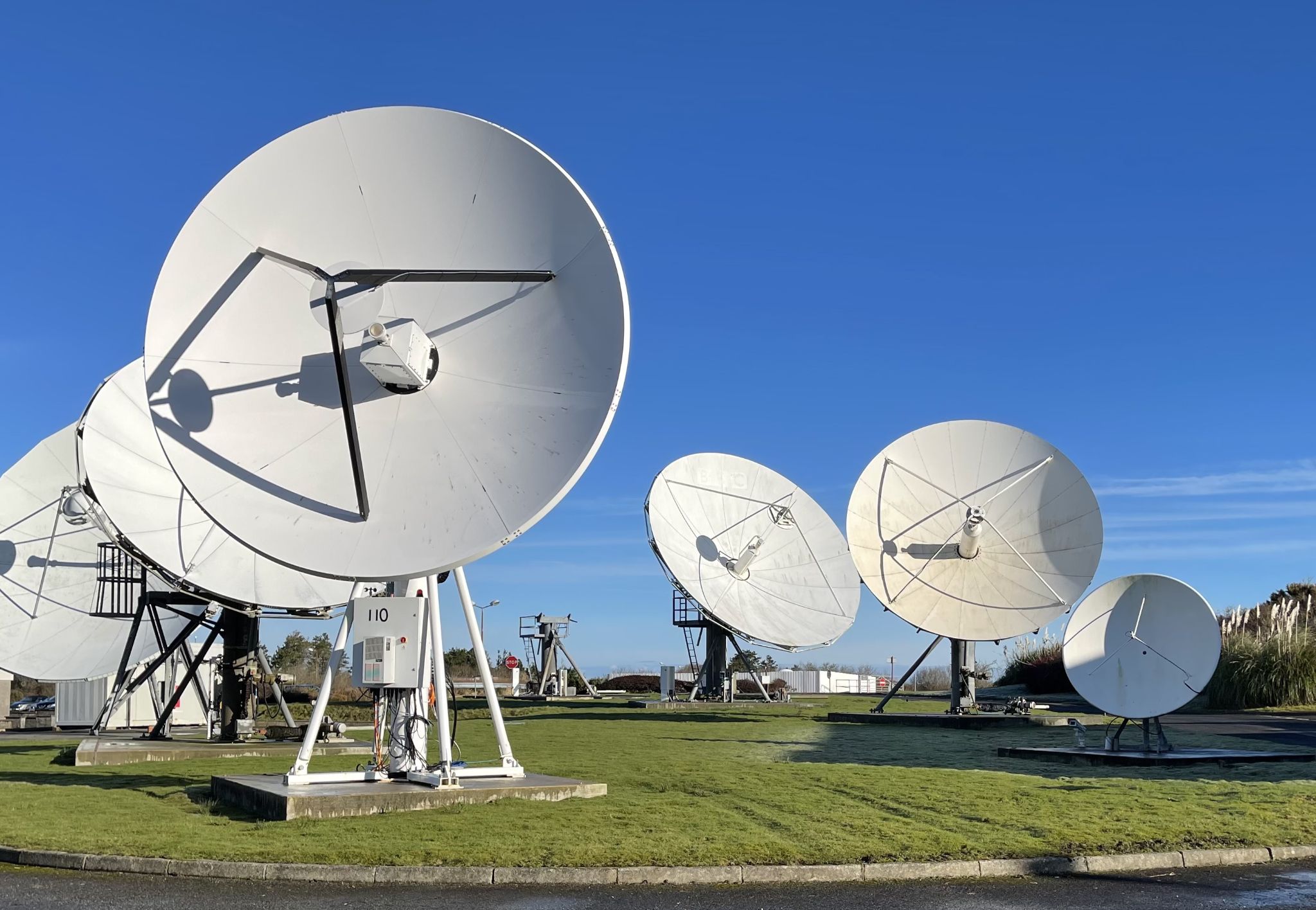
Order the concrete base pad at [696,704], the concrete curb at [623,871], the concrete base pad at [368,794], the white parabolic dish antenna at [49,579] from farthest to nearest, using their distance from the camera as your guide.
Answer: the concrete base pad at [696,704] < the white parabolic dish antenna at [49,579] < the concrete base pad at [368,794] < the concrete curb at [623,871]

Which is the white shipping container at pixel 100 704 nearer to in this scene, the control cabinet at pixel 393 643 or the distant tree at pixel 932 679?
the control cabinet at pixel 393 643

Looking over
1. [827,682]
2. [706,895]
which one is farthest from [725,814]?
[827,682]

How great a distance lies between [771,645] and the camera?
39.2 meters

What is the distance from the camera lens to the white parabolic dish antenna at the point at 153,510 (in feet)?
72.9

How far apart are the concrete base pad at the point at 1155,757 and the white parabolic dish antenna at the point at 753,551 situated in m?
17.7

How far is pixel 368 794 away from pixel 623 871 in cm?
478

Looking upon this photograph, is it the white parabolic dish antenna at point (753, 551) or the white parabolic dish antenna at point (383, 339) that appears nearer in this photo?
the white parabolic dish antenna at point (383, 339)

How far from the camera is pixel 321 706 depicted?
50.8 ft

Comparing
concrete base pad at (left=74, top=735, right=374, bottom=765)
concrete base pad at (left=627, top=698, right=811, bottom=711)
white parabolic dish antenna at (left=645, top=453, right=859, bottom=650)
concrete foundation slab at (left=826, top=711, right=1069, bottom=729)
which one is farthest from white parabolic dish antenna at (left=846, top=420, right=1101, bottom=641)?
concrete base pad at (left=74, top=735, right=374, bottom=765)

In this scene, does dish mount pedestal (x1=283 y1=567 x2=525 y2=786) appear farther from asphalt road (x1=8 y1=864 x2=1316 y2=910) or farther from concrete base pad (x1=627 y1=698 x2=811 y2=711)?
concrete base pad (x1=627 y1=698 x2=811 y2=711)

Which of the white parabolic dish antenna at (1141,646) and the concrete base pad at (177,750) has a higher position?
the white parabolic dish antenna at (1141,646)

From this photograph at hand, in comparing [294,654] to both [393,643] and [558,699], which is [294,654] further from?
[393,643]

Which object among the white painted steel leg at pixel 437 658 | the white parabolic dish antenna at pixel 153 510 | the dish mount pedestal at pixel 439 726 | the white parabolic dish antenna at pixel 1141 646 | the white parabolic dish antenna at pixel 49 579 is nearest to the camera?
the dish mount pedestal at pixel 439 726

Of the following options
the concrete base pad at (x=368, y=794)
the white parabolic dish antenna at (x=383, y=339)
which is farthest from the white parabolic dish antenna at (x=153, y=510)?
the white parabolic dish antenna at (x=383, y=339)
